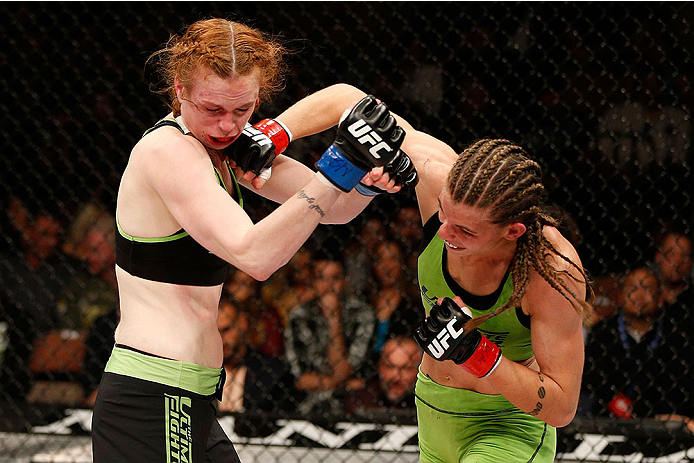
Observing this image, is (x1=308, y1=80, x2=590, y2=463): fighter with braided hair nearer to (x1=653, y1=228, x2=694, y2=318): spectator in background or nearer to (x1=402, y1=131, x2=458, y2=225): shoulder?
(x1=402, y1=131, x2=458, y2=225): shoulder

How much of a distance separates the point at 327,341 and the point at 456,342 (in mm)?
1573

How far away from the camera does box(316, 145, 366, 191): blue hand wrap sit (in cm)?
121

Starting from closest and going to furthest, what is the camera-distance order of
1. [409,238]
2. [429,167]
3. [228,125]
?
1. [228,125]
2. [429,167]
3. [409,238]

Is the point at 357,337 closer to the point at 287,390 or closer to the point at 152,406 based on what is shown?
the point at 287,390

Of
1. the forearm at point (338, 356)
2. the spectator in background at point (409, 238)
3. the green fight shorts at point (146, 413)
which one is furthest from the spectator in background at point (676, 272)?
the green fight shorts at point (146, 413)

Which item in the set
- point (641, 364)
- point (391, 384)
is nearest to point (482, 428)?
point (391, 384)

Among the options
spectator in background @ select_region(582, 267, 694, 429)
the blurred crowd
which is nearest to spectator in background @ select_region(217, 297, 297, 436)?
the blurred crowd

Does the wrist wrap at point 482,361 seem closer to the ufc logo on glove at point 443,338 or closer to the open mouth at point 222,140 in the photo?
the ufc logo on glove at point 443,338

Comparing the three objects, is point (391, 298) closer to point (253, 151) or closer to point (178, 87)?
point (253, 151)

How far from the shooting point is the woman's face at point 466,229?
4.45 ft

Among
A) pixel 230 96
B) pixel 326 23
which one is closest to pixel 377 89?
pixel 326 23

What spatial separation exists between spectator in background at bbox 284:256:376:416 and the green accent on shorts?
1.25 meters

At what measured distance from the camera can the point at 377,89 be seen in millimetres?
3041

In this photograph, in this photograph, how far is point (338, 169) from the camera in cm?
121
